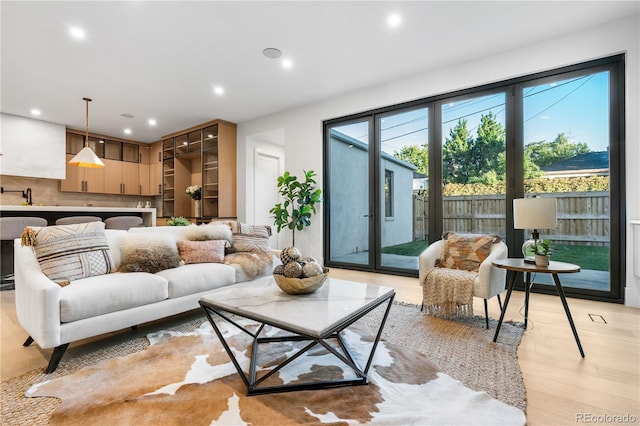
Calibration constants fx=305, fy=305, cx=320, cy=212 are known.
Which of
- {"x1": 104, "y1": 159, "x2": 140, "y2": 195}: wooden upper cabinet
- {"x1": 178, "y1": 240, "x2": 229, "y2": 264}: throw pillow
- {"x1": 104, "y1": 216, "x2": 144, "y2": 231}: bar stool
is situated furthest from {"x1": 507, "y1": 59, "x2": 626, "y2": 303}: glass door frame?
{"x1": 104, "y1": 159, "x2": 140, "y2": 195}: wooden upper cabinet

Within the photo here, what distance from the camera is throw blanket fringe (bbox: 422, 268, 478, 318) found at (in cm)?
248

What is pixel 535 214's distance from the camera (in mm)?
2275

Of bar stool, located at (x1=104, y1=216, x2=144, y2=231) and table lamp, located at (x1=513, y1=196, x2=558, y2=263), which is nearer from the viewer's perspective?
table lamp, located at (x1=513, y1=196, x2=558, y2=263)

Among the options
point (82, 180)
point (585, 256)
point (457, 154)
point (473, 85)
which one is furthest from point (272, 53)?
point (82, 180)

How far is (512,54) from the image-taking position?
3633mm

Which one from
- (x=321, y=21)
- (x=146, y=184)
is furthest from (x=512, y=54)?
(x=146, y=184)

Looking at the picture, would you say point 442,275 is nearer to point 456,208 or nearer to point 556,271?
point 556,271

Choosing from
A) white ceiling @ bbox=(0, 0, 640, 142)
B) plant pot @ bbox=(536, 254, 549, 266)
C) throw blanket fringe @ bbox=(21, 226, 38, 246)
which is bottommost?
plant pot @ bbox=(536, 254, 549, 266)

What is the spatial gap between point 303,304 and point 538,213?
1.89 meters

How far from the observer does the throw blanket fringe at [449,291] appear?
2.48 m

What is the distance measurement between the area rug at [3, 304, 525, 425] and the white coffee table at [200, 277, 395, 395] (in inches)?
2.6

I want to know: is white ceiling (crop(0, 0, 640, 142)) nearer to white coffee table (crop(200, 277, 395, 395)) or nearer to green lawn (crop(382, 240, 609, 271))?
green lawn (crop(382, 240, 609, 271))

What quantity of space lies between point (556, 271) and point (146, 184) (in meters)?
8.74

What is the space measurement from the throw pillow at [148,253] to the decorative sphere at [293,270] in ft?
4.70
